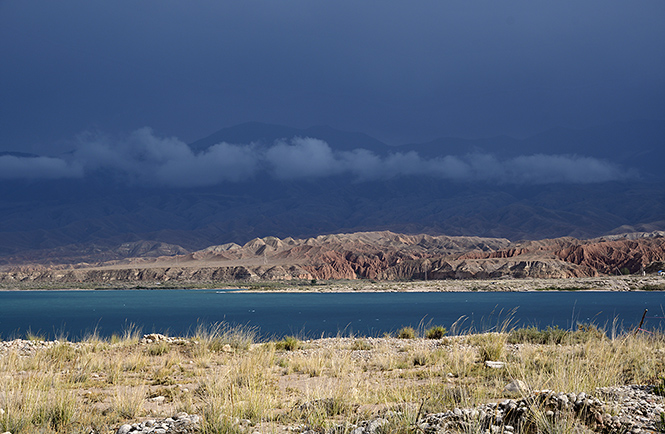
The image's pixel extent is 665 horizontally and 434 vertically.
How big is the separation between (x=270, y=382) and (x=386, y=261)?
4890 inches

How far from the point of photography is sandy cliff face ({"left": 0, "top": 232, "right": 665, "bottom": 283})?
100000 mm

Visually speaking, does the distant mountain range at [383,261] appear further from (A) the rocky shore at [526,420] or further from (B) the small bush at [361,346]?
(A) the rocky shore at [526,420]

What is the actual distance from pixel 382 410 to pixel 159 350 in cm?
822

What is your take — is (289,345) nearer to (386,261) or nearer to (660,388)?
(660,388)

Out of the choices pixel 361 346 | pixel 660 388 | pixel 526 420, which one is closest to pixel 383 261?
pixel 361 346

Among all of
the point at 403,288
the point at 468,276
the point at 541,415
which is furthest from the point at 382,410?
the point at 468,276

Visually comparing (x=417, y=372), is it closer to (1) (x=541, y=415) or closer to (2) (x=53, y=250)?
(1) (x=541, y=415)

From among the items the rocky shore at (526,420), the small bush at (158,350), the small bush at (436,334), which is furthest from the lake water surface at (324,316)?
the small bush at (158,350)

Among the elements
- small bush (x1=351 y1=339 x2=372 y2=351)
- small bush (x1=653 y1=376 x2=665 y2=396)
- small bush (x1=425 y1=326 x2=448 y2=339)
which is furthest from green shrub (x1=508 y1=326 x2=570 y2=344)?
small bush (x1=653 y1=376 x2=665 y2=396)

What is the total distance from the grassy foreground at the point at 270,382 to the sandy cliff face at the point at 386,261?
90211mm

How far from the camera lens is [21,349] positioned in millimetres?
13555

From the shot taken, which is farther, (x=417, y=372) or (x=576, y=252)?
(x=576, y=252)

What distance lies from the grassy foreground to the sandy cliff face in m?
90.2

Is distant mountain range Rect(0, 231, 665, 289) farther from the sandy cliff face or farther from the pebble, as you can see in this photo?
the pebble
